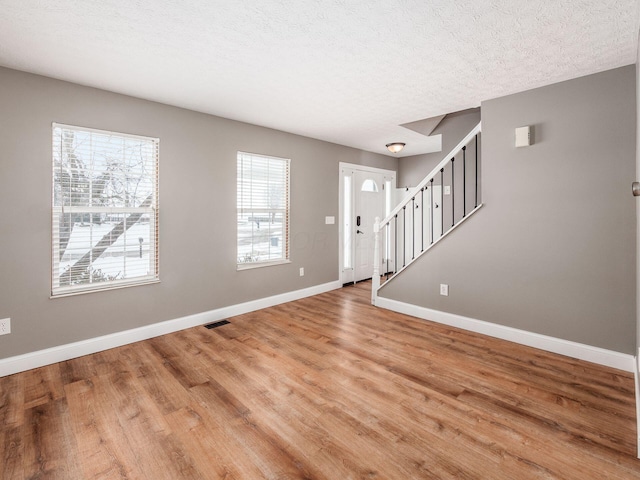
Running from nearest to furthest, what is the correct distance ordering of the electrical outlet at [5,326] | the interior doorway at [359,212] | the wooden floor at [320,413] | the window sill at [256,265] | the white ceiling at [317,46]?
the wooden floor at [320,413], the white ceiling at [317,46], the electrical outlet at [5,326], the window sill at [256,265], the interior doorway at [359,212]

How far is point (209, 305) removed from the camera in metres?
3.82

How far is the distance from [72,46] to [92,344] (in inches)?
96.6

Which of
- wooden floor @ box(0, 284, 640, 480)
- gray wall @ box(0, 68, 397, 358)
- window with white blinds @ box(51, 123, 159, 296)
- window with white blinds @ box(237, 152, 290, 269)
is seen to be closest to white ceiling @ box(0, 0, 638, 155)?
gray wall @ box(0, 68, 397, 358)

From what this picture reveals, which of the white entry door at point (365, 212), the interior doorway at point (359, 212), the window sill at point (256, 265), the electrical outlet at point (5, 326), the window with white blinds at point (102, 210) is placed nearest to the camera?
the electrical outlet at point (5, 326)

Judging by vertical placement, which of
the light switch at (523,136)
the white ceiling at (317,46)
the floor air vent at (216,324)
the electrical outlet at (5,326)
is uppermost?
the white ceiling at (317,46)

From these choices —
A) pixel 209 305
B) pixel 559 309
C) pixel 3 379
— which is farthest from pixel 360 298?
pixel 3 379

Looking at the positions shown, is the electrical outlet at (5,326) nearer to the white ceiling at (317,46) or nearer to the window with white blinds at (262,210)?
the white ceiling at (317,46)

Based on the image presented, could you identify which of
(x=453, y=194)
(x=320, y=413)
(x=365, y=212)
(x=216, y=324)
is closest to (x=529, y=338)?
(x=453, y=194)

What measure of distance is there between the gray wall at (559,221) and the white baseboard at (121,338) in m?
2.56

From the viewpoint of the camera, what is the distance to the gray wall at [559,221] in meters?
2.60

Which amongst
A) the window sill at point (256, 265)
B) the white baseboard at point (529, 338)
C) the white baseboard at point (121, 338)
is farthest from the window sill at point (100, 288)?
the white baseboard at point (529, 338)

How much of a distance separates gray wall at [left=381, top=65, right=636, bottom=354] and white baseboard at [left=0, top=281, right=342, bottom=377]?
2.56 meters

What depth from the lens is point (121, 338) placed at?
3125mm

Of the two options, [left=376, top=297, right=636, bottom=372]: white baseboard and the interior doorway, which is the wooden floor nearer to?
[left=376, top=297, right=636, bottom=372]: white baseboard
